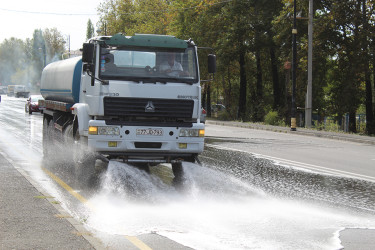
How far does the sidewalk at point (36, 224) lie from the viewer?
6.00m

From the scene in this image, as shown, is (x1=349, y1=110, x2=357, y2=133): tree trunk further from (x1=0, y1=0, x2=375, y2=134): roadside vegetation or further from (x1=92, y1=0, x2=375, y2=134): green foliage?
(x1=92, y1=0, x2=375, y2=134): green foliage

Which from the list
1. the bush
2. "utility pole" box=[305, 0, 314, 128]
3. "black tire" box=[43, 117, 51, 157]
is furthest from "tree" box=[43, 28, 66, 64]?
"black tire" box=[43, 117, 51, 157]

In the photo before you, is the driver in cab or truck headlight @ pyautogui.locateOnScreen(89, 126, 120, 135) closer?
truck headlight @ pyautogui.locateOnScreen(89, 126, 120, 135)

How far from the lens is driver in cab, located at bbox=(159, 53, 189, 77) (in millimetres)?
11031

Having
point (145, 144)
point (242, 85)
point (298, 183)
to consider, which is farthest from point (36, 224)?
point (242, 85)

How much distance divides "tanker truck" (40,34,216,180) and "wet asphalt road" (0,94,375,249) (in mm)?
621

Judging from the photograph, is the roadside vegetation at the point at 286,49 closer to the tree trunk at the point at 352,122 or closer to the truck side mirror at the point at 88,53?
the tree trunk at the point at 352,122

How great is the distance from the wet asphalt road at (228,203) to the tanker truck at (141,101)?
2.04 feet

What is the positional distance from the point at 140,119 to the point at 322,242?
5100mm

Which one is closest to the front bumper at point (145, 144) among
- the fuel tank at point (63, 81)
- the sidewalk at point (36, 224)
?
the sidewalk at point (36, 224)

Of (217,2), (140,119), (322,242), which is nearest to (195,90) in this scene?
(140,119)

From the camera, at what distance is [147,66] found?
11.0 meters

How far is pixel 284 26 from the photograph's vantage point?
3659cm

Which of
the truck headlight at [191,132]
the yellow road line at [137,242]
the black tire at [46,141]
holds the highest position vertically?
the truck headlight at [191,132]
